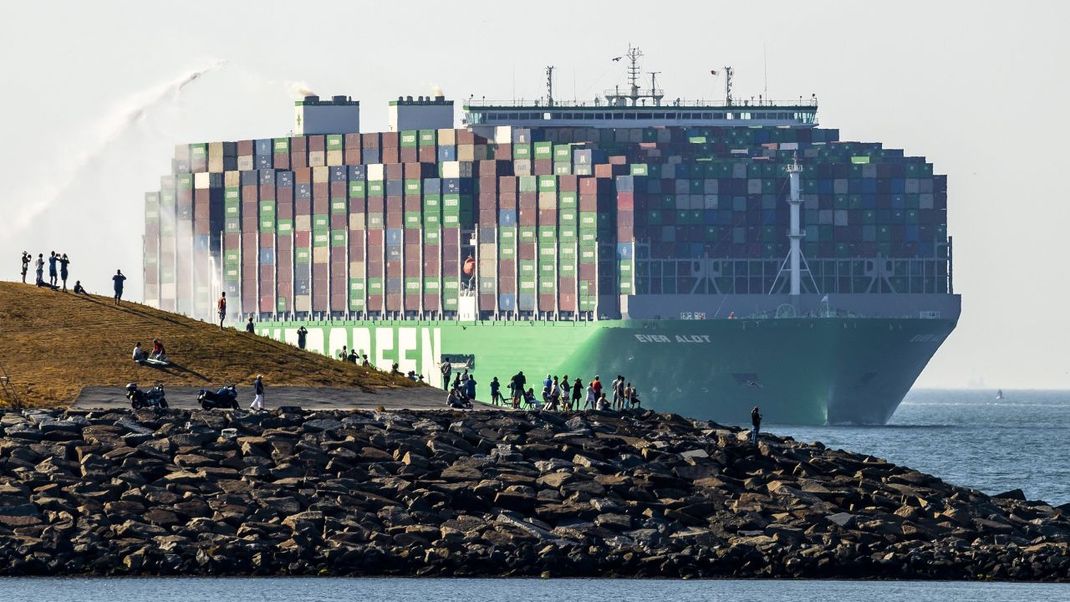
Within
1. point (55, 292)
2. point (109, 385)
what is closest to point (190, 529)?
point (109, 385)

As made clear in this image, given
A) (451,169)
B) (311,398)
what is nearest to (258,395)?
(311,398)

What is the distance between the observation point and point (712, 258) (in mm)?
137250

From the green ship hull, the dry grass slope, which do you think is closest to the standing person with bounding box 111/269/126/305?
the dry grass slope

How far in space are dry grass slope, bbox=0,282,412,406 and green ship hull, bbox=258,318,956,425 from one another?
212 ft

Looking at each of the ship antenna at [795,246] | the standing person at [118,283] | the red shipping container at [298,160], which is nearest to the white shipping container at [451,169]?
the red shipping container at [298,160]

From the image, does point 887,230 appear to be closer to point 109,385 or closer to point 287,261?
point 287,261

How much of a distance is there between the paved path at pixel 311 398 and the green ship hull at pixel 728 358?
67927 mm

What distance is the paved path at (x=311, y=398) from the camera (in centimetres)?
5950

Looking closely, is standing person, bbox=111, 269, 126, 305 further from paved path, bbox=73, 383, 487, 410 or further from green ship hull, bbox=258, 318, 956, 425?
green ship hull, bbox=258, 318, 956, 425

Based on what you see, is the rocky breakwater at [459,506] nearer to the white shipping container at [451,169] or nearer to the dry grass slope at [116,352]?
the dry grass slope at [116,352]

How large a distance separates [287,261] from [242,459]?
9668cm

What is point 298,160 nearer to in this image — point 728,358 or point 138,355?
point 728,358

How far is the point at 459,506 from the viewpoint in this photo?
165 ft

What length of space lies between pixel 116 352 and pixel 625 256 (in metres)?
73.4
